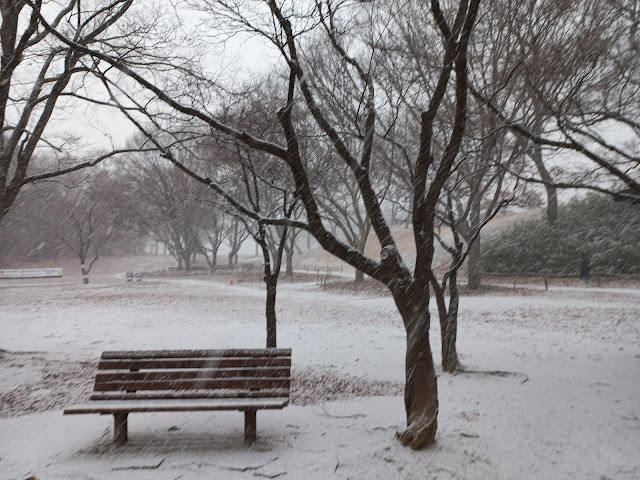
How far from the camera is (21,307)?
59.2 feet

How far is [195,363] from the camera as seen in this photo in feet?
16.8

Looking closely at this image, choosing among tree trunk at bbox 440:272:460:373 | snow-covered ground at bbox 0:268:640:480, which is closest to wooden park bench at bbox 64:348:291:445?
snow-covered ground at bbox 0:268:640:480

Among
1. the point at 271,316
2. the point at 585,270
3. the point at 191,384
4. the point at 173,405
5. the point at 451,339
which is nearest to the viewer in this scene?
the point at 173,405

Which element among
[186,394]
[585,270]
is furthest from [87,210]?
[186,394]

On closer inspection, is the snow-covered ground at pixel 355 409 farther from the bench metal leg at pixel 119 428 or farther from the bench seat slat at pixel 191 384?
the bench seat slat at pixel 191 384

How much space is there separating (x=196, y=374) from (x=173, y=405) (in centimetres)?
46

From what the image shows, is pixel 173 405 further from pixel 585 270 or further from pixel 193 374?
pixel 585 270

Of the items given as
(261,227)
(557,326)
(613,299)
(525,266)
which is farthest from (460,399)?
(525,266)

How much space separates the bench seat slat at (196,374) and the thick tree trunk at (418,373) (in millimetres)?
1229

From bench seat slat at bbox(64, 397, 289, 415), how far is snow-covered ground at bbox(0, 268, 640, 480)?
0.39 m

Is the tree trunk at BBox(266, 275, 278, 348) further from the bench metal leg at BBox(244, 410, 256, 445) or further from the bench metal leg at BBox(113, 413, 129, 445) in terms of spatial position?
the bench metal leg at BBox(113, 413, 129, 445)

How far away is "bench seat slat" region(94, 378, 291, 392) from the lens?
16.4ft

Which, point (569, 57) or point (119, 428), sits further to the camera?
point (569, 57)

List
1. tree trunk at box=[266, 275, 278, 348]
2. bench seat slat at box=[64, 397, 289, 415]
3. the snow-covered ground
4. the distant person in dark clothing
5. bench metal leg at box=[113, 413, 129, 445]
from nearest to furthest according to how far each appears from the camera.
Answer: the snow-covered ground < bench seat slat at box=[64, 397, 289, 415] < bench metal leg at box=[113, 413, 129, 445] < tree trunk at box=[266, 275, 278, 348] < the distant person in dark clothing
